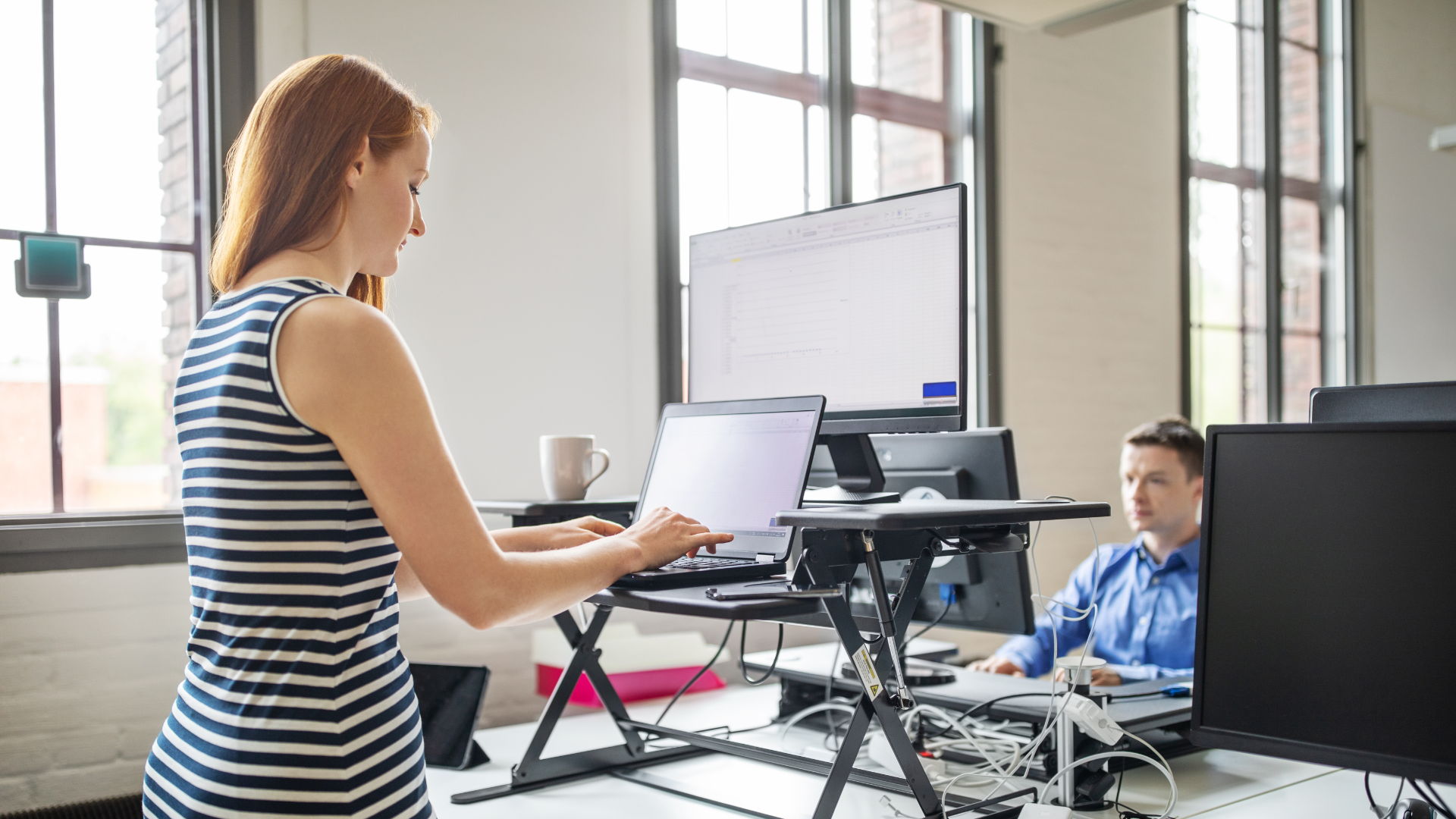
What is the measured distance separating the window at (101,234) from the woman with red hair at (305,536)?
1.13m

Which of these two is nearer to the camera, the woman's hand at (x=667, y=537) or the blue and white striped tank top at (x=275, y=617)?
the blue and white striped tank top at (x=275, y=617)

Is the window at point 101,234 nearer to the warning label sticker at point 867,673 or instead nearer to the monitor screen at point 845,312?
the monitor screen at point 845,312

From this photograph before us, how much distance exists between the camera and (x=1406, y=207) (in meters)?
5.12

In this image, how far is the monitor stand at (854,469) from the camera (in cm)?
156

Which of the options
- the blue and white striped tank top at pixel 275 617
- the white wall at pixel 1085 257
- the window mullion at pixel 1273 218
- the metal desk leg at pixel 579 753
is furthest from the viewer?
the window mullion at pixel 1273 218

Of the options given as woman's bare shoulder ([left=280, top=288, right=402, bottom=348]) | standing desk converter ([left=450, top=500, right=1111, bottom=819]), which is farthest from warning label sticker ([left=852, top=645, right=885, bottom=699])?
woman's bare shoulder ([left=280, top=288, right=402, bottom=348])

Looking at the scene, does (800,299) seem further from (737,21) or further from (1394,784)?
(737,21)

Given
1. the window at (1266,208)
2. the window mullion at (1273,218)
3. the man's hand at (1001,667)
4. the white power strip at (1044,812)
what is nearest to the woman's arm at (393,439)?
the white power strip at (1044,812)

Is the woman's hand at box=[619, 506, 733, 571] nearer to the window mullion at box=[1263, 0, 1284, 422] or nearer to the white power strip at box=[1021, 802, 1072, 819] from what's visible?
the white power strip at box=[1021, 802, 1072, 819]

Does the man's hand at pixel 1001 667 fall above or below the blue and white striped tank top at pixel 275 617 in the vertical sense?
below

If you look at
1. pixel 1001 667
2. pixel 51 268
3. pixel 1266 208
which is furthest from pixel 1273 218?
pixel 51 268

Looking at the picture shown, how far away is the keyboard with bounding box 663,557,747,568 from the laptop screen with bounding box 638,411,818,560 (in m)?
0.01

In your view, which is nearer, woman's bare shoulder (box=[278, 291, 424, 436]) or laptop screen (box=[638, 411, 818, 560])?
woman's bare shoulder (box=[278, 291, 424, 436])

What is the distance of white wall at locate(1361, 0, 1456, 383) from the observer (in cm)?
504
